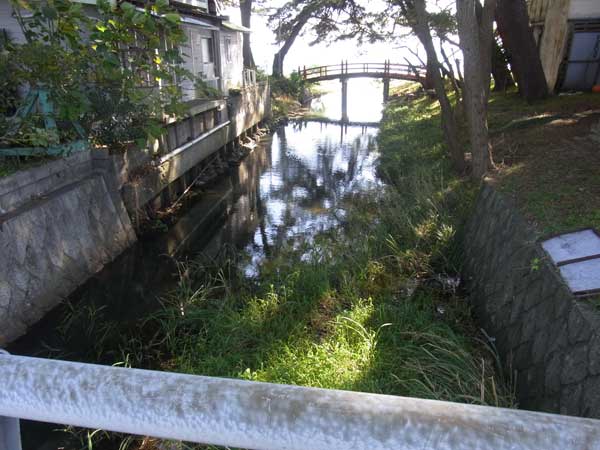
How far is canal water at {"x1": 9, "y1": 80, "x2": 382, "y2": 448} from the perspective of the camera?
6.48 metres

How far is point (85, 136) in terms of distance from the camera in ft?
28.7

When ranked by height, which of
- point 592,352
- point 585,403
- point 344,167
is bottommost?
point 344,167

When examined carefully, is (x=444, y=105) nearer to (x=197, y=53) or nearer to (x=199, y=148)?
(x=199, y=148)

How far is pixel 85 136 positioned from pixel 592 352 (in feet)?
27.1

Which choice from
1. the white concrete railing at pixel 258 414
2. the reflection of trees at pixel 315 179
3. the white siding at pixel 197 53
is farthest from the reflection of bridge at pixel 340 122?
the white concrete railing at pixel 258 414

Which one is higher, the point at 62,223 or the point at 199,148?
the point at 62,223

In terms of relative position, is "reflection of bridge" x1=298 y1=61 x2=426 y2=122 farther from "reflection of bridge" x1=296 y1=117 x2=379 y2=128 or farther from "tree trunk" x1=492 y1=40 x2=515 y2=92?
"tree trunk" x1=492 y1=40 x2=515 y2=92

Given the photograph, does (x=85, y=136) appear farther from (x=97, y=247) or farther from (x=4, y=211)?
(x=4, y=211)

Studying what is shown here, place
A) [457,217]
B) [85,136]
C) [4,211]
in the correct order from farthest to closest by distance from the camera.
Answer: [85,136] → [457,217] → [4,211]

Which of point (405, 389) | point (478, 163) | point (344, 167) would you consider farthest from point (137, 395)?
point (344, 167)

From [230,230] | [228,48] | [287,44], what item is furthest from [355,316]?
[287,44]

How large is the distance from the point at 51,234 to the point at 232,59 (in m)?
19.3

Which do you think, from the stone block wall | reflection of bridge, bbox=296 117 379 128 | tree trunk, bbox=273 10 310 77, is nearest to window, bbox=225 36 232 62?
reflection of bridge, bbox=296 117 379 128

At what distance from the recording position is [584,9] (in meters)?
13.7
